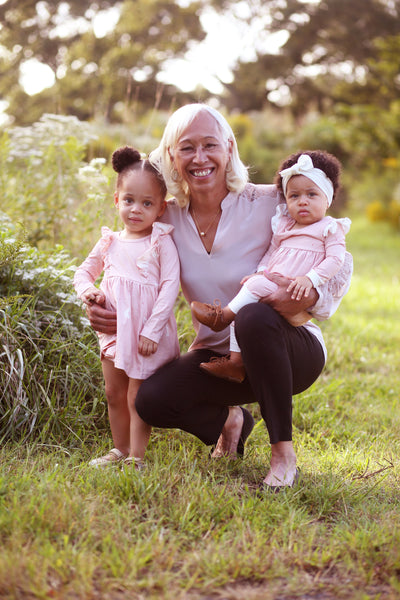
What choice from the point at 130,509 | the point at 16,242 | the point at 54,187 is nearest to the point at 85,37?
the point at 54,187

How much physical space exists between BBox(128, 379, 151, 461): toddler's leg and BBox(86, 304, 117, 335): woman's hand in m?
0.24

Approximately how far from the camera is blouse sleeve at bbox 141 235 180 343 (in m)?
2.40

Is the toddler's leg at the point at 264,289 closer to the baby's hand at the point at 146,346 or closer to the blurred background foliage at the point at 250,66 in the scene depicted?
the baby's hand at the point at 146,346

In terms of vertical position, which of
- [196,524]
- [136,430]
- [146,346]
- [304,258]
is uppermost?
[304,258]

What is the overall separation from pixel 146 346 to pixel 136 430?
1.16 feet

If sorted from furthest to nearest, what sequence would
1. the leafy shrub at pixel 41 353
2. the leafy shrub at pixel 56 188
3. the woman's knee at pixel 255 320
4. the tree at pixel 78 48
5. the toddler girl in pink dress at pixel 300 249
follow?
the tree at pixel 78 48
the leafy shrub at pixel 56 188
the leafy shrub at pixel 41 353
the toddler girl in pink dress at pixel 300 249
the woman's knee at pixel 255 320

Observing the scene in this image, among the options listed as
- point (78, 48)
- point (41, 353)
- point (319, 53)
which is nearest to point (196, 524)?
point (41, 353)

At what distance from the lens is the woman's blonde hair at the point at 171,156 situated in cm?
253

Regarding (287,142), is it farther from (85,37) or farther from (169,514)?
(169,514)

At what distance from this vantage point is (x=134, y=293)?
247 centimetres

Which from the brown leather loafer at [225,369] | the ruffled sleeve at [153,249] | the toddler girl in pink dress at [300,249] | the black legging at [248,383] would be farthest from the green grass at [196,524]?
the ruffled sleeve at [153,249]

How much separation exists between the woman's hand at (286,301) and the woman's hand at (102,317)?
63cm

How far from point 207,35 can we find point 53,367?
71.5ft

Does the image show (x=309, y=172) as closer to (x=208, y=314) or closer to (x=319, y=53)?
(x=208, y=314)
